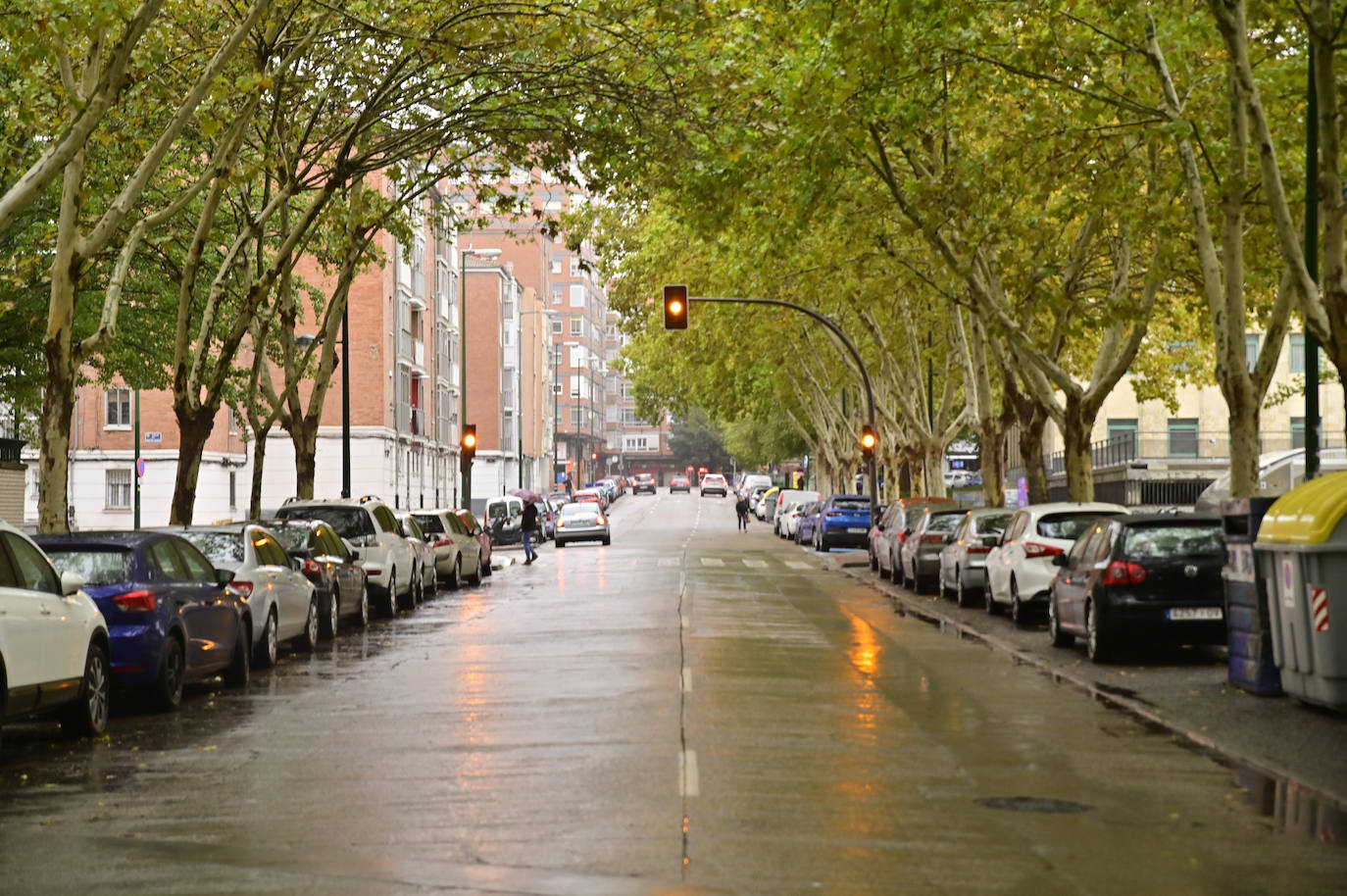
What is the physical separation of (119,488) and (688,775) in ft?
184

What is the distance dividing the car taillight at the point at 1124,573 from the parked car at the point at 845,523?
118 feet

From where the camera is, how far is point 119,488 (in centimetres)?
6356

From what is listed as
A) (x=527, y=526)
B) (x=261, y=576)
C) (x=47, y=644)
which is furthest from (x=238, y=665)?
(x=527, y=526)

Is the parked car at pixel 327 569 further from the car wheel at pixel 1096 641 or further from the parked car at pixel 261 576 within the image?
the car wheel at pixel 1096 641

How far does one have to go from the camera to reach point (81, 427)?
6334cm

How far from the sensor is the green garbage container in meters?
13.3

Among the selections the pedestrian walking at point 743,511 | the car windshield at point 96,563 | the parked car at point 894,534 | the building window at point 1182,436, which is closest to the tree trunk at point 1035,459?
the parked car at point 894,534

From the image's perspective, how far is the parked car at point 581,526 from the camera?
59.3 metres

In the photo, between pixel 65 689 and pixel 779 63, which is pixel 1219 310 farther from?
pixel 65 689

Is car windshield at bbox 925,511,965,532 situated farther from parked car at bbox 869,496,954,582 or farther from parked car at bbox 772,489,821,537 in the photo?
parked car at bbox 772,489,821,537

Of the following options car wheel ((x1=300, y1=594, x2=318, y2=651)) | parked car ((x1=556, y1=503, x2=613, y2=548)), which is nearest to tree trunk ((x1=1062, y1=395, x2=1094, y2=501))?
car wheel ((x1=300, y1=594, x2=318, y2=651))

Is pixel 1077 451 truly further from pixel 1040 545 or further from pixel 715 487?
pixel 715 487

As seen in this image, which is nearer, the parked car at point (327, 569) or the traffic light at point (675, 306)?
the parked car at point (327, 569)

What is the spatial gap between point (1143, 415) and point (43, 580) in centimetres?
6378
